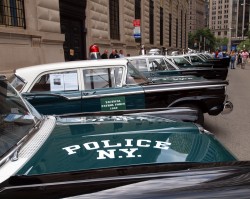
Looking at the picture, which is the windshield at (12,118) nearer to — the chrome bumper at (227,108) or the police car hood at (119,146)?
the police car hood at (119,146)

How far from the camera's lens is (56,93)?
5.15 m

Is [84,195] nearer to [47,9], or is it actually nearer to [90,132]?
[90,132]

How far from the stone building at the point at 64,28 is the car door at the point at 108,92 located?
5.76 m

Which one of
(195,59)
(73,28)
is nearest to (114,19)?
(73,28)

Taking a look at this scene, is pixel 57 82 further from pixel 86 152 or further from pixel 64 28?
pixel 64 28

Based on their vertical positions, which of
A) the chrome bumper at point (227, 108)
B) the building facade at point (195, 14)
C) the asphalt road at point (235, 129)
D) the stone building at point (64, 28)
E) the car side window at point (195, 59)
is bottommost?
the asphalt road at point (235, 129)

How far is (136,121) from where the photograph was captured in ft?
9.12

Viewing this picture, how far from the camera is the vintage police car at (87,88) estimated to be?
5.09 m

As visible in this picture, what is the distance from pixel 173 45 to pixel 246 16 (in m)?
114

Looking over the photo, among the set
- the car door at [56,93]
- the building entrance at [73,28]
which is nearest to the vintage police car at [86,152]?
the car door at [56,93]

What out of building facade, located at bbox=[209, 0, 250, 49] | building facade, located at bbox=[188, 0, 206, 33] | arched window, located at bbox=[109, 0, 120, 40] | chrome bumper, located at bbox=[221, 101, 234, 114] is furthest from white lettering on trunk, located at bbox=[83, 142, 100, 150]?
building facade, located at bbox=[209, 0, 250, 49]

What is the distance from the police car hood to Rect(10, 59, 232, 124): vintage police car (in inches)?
94.9

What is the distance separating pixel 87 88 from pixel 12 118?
2772mm

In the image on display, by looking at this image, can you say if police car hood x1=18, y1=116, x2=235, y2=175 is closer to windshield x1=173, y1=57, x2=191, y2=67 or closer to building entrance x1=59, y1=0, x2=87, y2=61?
windshield x1=173, y1=57, x2=191, y2=67
